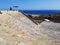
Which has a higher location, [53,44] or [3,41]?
[3,41]

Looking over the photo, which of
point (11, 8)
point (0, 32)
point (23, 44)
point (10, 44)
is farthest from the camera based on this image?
point (11, 8)

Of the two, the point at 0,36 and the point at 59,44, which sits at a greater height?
the point at 0,36

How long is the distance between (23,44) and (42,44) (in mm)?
2698

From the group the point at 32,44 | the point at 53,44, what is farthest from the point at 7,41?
the point at 53,44

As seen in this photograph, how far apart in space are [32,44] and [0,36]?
3.06 meters

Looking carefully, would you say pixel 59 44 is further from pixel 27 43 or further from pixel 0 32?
pixel 0 32

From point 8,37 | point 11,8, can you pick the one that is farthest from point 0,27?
point 11,8

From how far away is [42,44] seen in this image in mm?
19609

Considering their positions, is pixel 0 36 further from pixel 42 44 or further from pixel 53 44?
pixel 53 44

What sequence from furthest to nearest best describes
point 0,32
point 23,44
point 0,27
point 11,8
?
point 11,8
point 0,27
point 0,32
point 23,44

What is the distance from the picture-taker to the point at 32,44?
18.6 meters

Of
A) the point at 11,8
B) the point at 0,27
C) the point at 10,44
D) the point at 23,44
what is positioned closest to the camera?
the point at 10,44

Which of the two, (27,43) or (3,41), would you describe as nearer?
(3,41)

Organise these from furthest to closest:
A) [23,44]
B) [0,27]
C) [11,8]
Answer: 1. [11,8]
2. [0,27]
3. [23,44]
